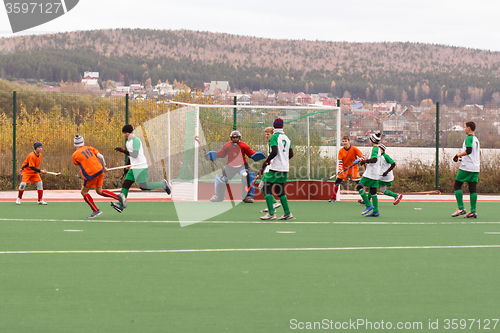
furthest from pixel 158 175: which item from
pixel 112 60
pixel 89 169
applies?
pixel 112 60

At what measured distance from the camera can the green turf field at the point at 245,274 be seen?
5316 millimetres

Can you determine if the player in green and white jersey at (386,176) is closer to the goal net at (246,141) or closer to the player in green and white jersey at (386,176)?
the player in green and white jersey at (386,176)

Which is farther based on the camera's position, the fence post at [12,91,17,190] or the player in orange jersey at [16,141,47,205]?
the fence post at [12,91,17,190]

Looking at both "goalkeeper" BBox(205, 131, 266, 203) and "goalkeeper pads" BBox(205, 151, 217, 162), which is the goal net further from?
"goalkeeper pads" BBox(205, 151, 217, 162)

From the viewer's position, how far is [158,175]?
19453mm

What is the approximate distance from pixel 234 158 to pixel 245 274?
343 inches

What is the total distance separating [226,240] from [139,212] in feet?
14.7

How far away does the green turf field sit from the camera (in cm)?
532

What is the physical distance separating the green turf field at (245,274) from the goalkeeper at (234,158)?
3.44 metres

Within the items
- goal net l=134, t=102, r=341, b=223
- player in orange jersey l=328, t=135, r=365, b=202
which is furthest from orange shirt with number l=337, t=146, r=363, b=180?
goal net l=134, t=102, r=341, b=223

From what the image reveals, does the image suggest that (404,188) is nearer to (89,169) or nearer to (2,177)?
(89,169)

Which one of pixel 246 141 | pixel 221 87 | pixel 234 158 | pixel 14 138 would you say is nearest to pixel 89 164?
pixel 234 158

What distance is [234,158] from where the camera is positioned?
616 inches

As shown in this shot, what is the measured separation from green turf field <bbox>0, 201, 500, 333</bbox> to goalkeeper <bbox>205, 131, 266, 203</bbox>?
3.44 meters
